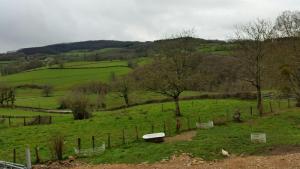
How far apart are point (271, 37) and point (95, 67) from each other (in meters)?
86.3

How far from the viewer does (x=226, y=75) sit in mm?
86125

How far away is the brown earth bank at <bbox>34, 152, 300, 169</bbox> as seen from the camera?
884 inches

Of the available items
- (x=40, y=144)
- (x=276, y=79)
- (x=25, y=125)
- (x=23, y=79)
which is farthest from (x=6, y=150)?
(x=23, y=79)

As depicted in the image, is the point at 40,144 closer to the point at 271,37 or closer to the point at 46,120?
the point at 46,120

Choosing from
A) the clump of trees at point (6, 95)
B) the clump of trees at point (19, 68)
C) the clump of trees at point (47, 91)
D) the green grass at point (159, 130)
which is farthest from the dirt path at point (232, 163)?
the clump of trees at point (19, 68)

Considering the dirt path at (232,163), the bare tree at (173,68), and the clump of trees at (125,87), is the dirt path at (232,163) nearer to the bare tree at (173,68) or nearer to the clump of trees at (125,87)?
the bare tree at (173,68)

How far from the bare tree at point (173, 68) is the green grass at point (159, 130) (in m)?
3.01

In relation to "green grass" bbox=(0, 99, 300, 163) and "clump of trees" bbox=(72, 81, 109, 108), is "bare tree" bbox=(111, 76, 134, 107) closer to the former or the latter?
"clump of trees" bbox=(72, 81, 109, 108)

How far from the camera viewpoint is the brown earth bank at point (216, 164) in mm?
22453

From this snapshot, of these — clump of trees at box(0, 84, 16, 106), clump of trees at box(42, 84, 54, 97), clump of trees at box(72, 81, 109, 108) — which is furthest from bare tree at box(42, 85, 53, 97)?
clump of trees at box(0, 84, 16, 106)

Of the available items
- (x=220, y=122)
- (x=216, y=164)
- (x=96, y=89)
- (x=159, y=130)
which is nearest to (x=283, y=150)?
(x=216, y=164)

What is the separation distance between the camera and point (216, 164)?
2397 cm

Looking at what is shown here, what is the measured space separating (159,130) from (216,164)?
15520 millimetres

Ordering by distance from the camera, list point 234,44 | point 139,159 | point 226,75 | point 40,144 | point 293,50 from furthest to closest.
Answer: point 226,75 → point 234,44 → point 293,50 → point 40,144 → point 139,159
